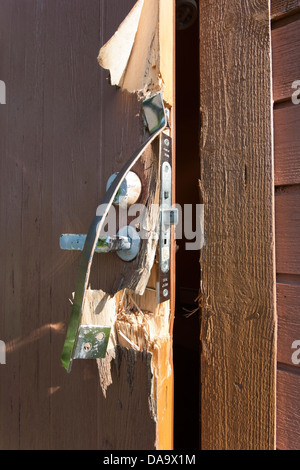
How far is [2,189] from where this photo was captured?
844 mm

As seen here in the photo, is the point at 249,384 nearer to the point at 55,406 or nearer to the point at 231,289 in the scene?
the point at 231,289

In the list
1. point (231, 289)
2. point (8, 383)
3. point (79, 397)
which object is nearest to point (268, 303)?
point (231, 289)

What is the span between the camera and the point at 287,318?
571 millimetres

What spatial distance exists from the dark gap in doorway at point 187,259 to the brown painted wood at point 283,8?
67 cm

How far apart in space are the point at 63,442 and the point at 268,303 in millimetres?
585

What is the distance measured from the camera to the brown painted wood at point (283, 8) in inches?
22.6

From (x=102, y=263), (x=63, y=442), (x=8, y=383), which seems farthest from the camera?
(x=8, y=383)

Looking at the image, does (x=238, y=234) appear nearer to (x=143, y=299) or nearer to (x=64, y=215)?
(x=143, y=299)

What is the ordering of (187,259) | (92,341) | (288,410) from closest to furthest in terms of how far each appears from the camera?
(92,341) → (288,410) → (187,259)

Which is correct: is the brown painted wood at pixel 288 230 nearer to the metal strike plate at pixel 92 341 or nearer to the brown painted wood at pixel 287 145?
the brown painted wood at pixel 287 145

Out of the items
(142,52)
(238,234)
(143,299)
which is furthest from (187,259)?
(142,52)

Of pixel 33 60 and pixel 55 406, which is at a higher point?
pixel 33 60

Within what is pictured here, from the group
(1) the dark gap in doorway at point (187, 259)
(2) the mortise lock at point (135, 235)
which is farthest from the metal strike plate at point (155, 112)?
(1) the dark gap in doorway at point (187, 259)

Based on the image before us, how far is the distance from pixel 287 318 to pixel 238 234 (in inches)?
8.0
